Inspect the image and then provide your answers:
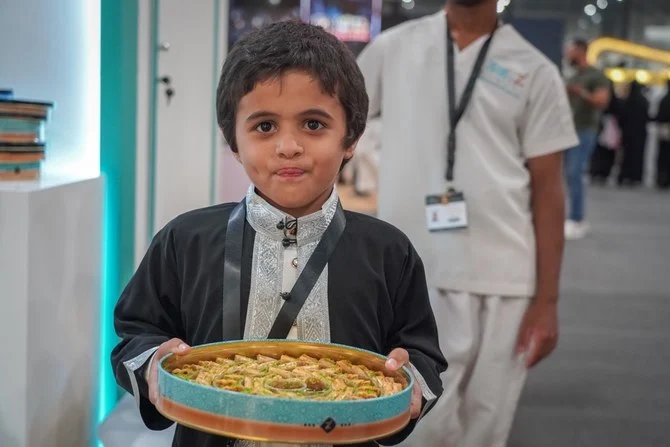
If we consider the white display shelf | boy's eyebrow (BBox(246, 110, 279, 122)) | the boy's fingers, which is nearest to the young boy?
boy's eyebrow (BBox(246, 110, 279, 122))

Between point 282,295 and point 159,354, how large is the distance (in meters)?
0.25

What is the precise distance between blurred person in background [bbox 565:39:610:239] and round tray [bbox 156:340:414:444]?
7.89 metres

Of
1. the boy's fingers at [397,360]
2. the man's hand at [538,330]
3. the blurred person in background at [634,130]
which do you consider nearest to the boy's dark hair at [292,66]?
the boy's fingers at [397,360]

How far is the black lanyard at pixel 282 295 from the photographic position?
148cm

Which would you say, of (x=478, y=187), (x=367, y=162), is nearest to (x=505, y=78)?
(x=478, y=187)

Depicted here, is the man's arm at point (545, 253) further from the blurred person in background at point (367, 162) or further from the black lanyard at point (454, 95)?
the blurred person in background at point (367, 162)

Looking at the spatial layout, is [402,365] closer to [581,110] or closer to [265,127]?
[265,127]

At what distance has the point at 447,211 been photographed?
2.34 m

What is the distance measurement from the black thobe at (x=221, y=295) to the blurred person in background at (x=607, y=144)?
1335 cm

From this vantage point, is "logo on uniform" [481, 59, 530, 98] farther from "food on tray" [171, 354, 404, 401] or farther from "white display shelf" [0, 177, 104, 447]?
"food on tray" [171, 354, 404, 401]

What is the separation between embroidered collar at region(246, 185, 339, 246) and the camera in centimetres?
151

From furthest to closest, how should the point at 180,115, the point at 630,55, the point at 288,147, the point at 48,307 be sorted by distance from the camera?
the point at 630,55, the point at 180,115, the point at 48,307, the point at 288,147

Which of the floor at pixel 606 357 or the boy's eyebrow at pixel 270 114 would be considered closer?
the boy's eyebrow at pixel 270 114

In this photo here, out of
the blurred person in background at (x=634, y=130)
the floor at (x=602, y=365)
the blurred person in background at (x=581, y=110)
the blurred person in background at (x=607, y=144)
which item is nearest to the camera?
the floor at (x=602, y=365)
